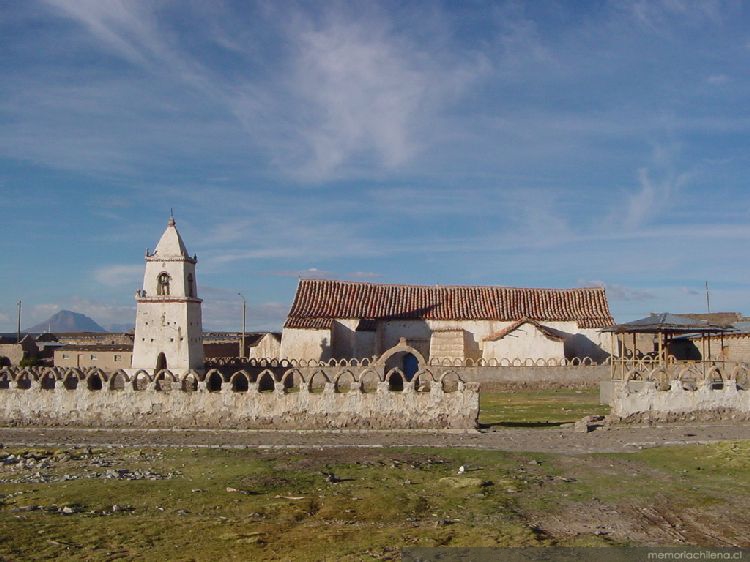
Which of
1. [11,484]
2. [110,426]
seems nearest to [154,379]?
[110,426]

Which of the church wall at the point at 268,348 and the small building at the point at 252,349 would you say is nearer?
the church wall at the point at 268,348

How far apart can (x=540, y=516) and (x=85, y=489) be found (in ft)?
27.8

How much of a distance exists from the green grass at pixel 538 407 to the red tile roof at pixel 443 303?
12423 mm

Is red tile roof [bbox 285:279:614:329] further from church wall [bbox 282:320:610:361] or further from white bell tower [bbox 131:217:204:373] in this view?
white bell tower [bbox 131:217:204:373]

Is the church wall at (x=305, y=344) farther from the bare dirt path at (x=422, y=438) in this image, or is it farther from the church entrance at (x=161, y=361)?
the bare dirt path at (x=422, y=438)

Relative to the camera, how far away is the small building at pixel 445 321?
45.8 metres

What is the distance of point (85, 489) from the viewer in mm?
14469

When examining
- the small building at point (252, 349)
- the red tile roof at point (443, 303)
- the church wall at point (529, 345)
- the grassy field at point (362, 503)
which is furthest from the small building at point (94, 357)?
the grassy field at point (362, 503)

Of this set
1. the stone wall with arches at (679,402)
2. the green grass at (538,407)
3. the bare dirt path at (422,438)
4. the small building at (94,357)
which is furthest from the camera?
the small building at (94,357)

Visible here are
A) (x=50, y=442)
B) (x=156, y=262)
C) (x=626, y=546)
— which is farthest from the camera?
(x=156, y=262)

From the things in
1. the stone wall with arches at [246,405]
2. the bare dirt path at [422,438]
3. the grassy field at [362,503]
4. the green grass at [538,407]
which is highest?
the stone wall with arches at [246,405]

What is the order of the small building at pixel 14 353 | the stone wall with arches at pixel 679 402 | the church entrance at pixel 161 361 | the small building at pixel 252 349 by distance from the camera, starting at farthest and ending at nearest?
the small building at pixel 252 349 < the small building at pixel 14 353 < the church entrance at pixel 161 361 < the stone wall with arches at pixel 679 402

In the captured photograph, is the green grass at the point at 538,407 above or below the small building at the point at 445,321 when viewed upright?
below

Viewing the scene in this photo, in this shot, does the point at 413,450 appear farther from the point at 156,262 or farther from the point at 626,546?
the point at 156,262
